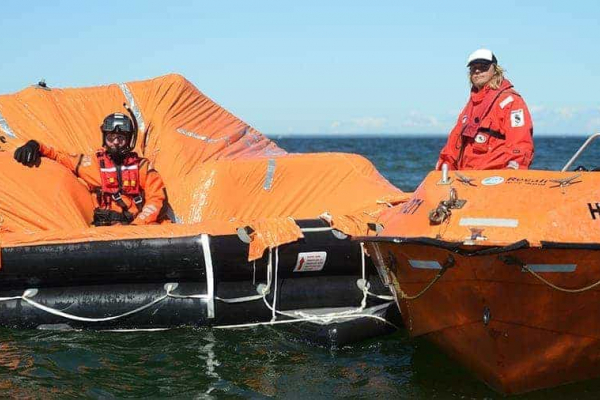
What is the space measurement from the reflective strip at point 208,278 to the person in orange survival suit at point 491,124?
1664 mm

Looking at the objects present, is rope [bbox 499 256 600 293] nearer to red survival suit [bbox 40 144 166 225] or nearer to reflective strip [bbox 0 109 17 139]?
red survival suit [bbox 40 144 166 225]

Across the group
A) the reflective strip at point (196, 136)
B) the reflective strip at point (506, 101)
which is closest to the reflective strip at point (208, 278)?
the reflective strip at point (506, 101)

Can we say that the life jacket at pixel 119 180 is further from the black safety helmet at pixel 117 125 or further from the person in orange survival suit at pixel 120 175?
the black safety helmet at pixel 117 125

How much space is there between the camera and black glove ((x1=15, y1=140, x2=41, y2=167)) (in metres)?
6.63

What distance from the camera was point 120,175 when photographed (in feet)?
22.2

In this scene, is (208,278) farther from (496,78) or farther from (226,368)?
(496,78)

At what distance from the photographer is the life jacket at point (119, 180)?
22.2 feet

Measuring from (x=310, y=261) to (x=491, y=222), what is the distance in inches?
68.8

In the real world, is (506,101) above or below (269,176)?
above

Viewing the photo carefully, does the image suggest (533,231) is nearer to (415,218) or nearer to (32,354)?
(415,218)

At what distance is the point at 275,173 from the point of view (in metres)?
7.34

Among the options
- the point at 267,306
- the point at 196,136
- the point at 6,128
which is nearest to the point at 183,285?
the point at 267,306

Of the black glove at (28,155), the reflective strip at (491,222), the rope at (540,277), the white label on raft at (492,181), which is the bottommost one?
the rope at (540,277)

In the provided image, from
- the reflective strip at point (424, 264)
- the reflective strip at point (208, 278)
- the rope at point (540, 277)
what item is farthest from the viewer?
the reflective strip at point (208, 278)
